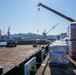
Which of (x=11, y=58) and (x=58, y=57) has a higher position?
(x=58, y=57)

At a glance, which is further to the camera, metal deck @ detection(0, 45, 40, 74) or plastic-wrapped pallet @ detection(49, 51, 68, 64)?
plastic-wrapped pallet @ detection(49, 51, 68, 64)

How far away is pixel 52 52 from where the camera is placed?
8438 millimetres

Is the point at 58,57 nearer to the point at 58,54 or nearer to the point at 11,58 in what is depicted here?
the point at 58,54

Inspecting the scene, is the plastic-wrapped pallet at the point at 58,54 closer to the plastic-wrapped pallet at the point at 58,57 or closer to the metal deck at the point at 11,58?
the plastic-wrapped pallet at the point at 58,57

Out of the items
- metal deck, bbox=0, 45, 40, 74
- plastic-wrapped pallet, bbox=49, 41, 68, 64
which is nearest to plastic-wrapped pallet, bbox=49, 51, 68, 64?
plastic-wrapped pallet, bbox=49, 41, 68, 64

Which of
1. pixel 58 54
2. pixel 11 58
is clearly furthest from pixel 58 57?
pixel 11 58

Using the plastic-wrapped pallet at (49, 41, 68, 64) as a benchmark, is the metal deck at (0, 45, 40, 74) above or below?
below

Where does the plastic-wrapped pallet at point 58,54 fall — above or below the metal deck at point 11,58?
above

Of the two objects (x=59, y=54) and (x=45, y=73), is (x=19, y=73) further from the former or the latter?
(x=59, y=54)

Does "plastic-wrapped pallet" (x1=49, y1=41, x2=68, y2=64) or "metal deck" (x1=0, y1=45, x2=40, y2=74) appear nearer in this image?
"metal deck" (x1=0, y1=45, x2=40, y2=74)

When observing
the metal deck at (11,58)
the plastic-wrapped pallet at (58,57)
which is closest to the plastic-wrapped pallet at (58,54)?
the plastic-wrapped pallet at (58,57)

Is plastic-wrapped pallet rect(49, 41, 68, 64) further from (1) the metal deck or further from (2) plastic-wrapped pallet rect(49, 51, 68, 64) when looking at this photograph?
(1) the metal deck

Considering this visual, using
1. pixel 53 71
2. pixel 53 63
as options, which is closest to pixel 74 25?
pixel 53 63

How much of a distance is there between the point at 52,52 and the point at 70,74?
1612 millimetres
